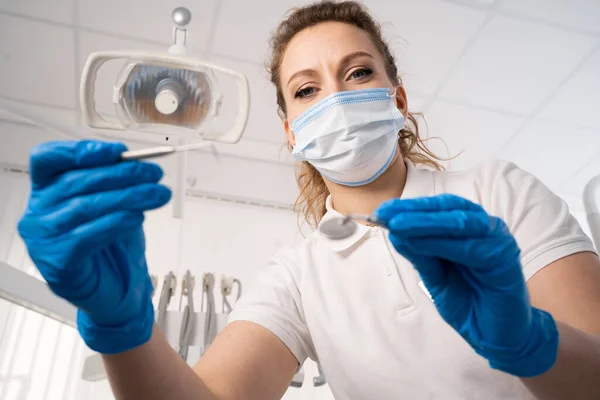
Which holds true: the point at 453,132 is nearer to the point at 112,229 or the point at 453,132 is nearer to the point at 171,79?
the point at 171,79

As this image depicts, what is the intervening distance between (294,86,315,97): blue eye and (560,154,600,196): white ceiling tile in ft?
10.0

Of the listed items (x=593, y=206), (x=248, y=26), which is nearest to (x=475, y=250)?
(x=593, y=206)

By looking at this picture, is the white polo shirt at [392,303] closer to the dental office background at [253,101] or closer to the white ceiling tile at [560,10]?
the dental office background at [253,101]

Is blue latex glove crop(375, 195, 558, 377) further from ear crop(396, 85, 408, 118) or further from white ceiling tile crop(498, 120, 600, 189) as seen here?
white ceiling tile crop(498, 120, 600, 189)

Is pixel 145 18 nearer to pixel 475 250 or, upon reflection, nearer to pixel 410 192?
pixel 410 192

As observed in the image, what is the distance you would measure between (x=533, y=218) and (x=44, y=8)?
2.51m

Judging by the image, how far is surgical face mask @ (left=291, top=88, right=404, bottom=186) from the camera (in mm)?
1087

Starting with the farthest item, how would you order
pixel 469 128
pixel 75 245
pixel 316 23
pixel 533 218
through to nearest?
pixel 469 128, pixel 316 23, pixel 533 218, pixel 75 245

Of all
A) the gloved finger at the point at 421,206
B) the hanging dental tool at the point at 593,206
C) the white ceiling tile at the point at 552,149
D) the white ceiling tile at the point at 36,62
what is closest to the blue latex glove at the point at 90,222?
the gloved finger at the point at 421,206

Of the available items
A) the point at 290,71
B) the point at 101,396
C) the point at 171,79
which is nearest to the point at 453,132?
the point at 290,71

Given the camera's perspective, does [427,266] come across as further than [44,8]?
No

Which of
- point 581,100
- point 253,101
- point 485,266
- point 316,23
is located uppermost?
point 253,101

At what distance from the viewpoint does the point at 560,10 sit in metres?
2.39

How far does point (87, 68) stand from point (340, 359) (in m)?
0.90
